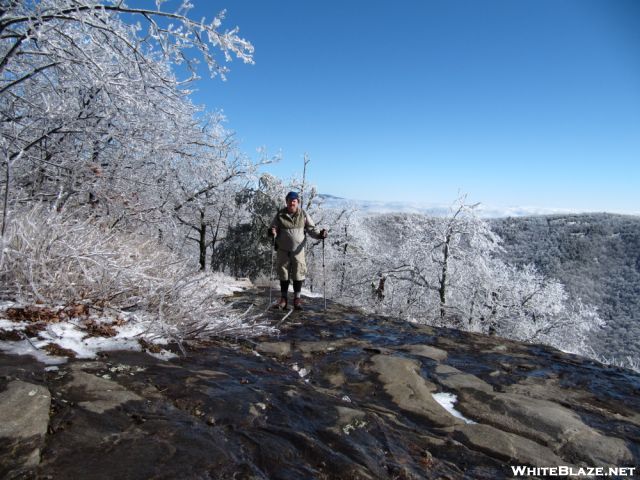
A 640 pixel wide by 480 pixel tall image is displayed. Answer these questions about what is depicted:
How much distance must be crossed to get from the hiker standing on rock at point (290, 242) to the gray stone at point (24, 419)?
4.75 meters

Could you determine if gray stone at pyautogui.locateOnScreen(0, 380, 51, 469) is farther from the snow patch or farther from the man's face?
the man's face

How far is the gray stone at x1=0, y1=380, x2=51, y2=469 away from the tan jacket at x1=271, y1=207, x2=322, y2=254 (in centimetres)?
484

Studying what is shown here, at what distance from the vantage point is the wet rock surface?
1.63 meters

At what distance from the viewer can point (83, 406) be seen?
1896 millimetres

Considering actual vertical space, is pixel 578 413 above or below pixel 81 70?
below

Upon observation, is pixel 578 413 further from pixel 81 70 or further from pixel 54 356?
pixel 81 70

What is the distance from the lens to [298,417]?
2.32 m

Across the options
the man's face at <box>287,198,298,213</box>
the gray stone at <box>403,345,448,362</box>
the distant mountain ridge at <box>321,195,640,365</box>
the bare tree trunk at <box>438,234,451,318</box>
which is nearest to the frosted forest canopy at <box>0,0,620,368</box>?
the man's face at <box>287,198,298,213</box>

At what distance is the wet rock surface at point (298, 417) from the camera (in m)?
1.63

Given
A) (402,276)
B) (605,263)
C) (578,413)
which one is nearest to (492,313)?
(402,276)

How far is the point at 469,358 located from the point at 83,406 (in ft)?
14.7

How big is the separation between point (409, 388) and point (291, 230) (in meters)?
3.87

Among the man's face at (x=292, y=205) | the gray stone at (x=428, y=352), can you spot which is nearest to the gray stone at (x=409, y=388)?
the gray stone at (x=428, y=352)

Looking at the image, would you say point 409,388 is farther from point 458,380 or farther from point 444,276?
point 444,276
